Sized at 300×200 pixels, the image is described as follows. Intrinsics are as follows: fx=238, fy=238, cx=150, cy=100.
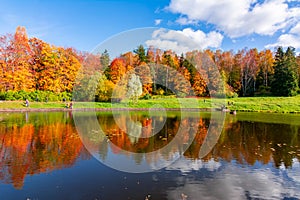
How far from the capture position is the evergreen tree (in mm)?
50375

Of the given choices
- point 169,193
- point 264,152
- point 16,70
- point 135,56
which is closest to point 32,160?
point 169,193

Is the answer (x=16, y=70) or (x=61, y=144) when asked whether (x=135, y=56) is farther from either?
(x=61, y=144)

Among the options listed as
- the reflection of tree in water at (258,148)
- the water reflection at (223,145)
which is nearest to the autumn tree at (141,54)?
the water reflection at (223,145)

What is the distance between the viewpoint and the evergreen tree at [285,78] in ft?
165

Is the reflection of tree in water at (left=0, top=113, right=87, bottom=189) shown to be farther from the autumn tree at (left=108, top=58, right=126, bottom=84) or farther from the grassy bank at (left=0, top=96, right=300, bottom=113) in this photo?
the autumn tree at (left=108, top=58, right=126, bottom=84)

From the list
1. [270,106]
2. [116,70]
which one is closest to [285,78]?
[270,106]

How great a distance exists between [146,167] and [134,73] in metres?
37.0

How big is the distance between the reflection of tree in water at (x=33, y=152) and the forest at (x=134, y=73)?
86.7 ft

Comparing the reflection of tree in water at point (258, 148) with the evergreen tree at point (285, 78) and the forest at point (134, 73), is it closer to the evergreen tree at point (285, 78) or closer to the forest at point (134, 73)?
the forest at point (134, 73)

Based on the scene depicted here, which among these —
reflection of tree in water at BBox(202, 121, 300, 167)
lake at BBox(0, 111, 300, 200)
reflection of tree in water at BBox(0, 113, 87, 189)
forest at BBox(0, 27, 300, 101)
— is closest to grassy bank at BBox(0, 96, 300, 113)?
forest at BBox(0, 27, 300, 101)

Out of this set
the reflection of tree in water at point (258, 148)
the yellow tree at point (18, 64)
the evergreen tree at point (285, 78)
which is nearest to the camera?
the reflection of tree in water at point (258, 148)

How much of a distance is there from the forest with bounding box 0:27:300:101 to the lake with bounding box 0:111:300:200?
27729 millimetres

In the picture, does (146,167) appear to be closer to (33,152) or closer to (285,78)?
(33,152)

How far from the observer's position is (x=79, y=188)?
7.74 metres
